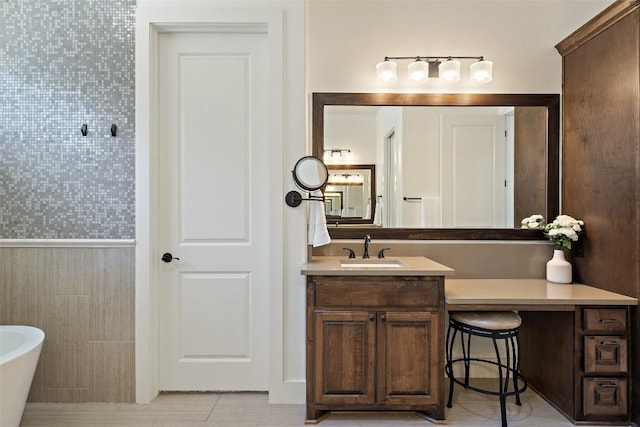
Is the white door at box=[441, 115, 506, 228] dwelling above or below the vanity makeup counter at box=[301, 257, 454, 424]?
above

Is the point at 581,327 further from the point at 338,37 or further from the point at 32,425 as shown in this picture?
the point at 32,425

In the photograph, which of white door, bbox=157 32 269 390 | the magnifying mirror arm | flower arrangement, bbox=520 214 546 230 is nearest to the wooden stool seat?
flower arrangement, bbox=520 214 546 230

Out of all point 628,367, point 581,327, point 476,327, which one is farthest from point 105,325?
point 628,367

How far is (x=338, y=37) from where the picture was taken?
261cm

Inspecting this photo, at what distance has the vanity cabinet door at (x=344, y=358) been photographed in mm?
2043

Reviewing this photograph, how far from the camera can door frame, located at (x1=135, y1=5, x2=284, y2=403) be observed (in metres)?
2.30

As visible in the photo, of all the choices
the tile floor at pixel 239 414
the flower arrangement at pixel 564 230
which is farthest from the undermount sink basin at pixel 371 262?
the flower arrangement at pixel 564 230

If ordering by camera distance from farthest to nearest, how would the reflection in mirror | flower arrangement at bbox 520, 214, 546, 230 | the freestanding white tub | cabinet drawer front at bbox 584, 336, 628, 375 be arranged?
the reflection in mirror
flower arrangement at bbox 520, 214, 546, 230
cabinet drawer front at bbox 584, 336, 628, 375
the freestanding white tub

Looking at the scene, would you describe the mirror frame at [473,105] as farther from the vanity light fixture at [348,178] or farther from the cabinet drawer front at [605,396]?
the cabinet drawer front at [605,396]

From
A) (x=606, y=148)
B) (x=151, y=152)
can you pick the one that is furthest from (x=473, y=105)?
(x=151, y=152)

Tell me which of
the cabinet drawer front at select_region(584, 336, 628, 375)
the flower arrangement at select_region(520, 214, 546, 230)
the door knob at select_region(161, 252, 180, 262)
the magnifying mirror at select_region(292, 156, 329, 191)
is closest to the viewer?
the cabinet drawer front at select_region(584, 336, 628, 375)

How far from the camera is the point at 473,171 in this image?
2635 millimetres

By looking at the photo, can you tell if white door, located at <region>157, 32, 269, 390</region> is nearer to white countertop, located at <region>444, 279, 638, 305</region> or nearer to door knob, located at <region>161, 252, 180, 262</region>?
door knob, located at <region>161, 252, 180, 262</region>

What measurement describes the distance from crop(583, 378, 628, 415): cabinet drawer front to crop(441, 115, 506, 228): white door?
3.55 ft
